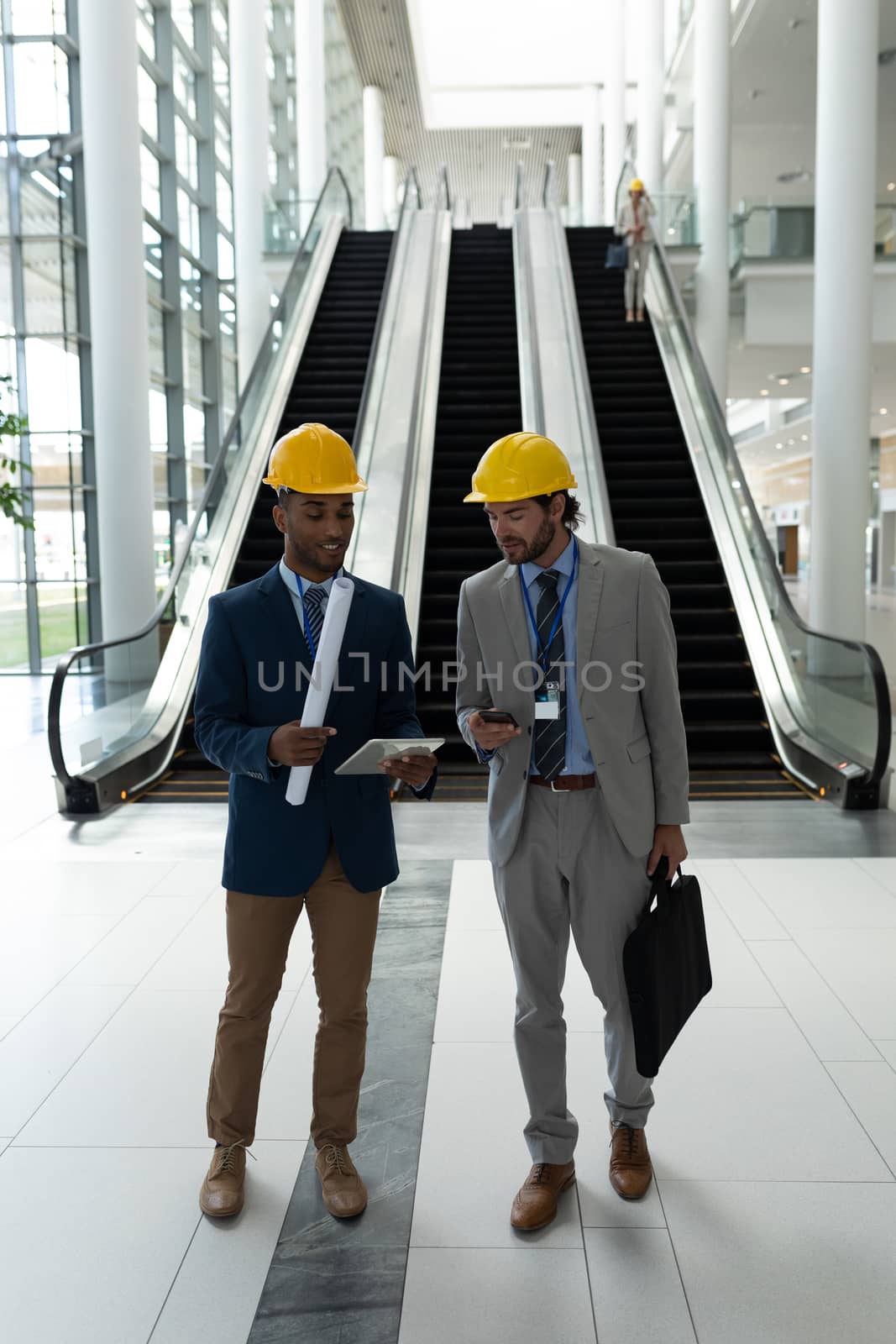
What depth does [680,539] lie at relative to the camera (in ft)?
38.0

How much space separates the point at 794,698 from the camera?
29.9 feet

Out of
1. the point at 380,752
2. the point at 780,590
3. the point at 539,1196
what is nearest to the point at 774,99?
the point at 780,590

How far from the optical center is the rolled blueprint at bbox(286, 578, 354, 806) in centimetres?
282

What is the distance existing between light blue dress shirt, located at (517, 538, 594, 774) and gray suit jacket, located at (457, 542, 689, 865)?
0.7 inches

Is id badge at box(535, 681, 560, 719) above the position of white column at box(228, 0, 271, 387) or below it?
below

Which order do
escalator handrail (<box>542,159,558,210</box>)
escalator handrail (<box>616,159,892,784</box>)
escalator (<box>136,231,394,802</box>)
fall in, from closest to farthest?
1. escalator handrail (<box>616,159,892,784</box>)
2. escalator (<box>136,231,394,802</box>)
3. escalator handrail (<box>542,159,558,210</box>)

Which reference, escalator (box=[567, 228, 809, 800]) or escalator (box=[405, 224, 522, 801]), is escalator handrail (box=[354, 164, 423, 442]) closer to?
escalator (box=[405, 224, 522, 801])

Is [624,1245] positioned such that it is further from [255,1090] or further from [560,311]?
[560,311]

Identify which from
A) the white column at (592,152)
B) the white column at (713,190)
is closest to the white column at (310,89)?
the white column at (713,190)

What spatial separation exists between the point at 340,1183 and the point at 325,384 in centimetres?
1263

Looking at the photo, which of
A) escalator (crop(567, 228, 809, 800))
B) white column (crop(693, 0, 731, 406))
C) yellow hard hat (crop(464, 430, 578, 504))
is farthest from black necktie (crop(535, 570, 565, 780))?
white column (crop(693, 0, 731, 406))

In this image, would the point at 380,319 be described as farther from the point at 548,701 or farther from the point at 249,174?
the point at 548,701

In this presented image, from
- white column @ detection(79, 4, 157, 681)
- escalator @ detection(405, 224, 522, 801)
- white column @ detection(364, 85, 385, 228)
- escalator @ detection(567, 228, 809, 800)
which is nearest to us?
A: escalator @ detection(567, 228, 809, 800)

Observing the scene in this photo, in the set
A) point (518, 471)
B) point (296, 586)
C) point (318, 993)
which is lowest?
point (318, 993)
